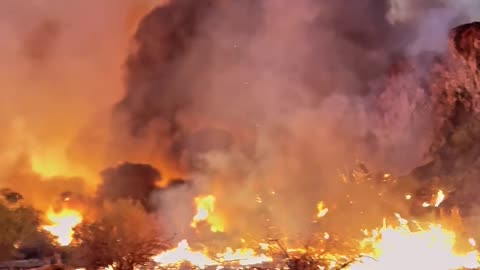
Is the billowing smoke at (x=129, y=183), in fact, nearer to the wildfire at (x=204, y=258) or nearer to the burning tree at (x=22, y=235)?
the burning tree at (x=22, y=235)

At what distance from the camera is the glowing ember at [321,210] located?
700 inches

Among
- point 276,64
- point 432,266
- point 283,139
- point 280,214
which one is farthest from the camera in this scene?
point 276,64

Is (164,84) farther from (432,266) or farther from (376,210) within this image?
(432,266)

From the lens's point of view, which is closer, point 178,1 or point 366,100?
point 366,100

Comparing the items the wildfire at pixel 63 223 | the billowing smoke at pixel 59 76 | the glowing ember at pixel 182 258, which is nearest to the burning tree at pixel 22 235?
the wildfire at pixel 63 223

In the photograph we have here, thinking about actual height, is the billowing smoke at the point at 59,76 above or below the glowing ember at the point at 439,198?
above

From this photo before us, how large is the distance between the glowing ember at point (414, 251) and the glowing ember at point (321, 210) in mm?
2203

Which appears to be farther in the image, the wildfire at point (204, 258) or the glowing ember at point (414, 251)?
the wildfire at point (204, 258)

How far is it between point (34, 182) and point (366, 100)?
1211cm

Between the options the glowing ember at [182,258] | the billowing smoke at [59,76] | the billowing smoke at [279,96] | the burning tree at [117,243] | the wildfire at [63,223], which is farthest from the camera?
the billowing smoke at [59,76]

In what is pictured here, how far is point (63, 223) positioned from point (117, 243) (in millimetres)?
7538

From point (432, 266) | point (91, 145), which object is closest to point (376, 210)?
point (432, 266)

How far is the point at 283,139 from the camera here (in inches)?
782

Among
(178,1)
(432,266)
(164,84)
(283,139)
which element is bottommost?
(432,266)
